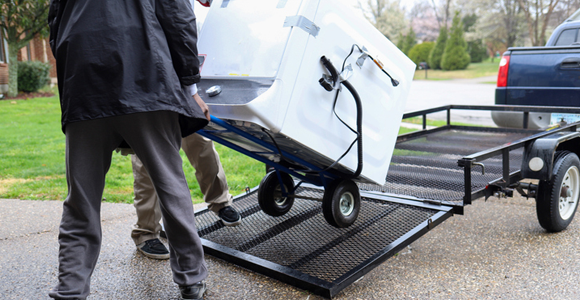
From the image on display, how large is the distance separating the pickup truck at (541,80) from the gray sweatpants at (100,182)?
4.35 meters

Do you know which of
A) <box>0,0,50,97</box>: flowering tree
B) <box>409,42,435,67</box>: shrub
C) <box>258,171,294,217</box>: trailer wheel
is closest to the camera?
<box>258,171,294,217</box>: trailer wheel

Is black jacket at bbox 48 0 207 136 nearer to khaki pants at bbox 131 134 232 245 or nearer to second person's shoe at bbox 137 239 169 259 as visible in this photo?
khaki pants at bbox 131 134 232 245

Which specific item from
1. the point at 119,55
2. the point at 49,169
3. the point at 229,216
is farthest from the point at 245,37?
the point at 49,169

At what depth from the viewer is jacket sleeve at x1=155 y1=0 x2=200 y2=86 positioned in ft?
6.66

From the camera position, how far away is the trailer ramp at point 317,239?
2664mm

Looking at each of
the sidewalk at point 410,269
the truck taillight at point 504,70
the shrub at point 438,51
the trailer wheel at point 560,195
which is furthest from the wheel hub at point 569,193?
the shrub at point 438,51

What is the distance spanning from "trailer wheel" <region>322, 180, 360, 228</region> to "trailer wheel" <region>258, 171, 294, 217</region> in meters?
0.55

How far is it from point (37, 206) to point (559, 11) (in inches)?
1348

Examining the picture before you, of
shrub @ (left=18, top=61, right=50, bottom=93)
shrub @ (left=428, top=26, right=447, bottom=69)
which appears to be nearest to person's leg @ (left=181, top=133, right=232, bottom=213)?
shrub @ (left=18, top=61, right=50, bottom=93)

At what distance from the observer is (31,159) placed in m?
6.64

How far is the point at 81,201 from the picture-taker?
2156 millimetres

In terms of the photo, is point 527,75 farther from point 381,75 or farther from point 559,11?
point 559,11

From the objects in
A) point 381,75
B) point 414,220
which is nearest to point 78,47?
point 381,75

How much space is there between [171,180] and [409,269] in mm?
1583
